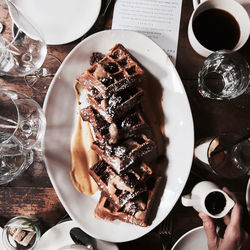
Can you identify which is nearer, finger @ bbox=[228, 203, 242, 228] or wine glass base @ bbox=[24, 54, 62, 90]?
finger @ bbox=[228, 203, 242, 228]

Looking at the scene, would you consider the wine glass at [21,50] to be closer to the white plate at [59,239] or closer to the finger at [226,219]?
the white plate at [59,239]

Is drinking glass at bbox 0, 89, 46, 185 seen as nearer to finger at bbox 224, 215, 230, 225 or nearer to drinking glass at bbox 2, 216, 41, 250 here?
drinking glass at bbox 2, 216, 41, 250

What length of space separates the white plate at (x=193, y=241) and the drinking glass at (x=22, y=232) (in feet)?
2.13

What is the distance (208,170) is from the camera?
4.90ft

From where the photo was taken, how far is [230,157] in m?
1.50

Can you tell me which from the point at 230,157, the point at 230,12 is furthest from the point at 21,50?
the point at 230,157

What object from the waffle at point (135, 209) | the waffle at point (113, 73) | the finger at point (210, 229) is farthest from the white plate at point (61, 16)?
the finger at point (210, 229)

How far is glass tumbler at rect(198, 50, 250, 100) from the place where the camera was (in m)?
1.45

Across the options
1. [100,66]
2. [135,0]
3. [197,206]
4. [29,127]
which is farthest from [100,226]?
[135,0]

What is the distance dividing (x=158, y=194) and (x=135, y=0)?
3.04 ft

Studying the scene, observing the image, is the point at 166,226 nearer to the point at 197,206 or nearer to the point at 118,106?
the point at 197,206

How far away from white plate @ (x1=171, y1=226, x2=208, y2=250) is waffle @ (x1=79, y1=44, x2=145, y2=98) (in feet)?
2.35

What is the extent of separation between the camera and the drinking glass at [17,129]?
4.64ft

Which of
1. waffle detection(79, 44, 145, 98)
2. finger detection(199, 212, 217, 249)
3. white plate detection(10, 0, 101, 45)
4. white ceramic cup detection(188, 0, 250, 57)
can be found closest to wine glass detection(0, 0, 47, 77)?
white plate detection(10, 0, 101, 45)
